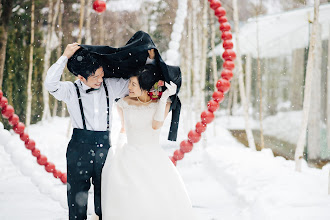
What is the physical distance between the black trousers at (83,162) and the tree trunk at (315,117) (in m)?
5.55

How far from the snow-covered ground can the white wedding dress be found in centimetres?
40

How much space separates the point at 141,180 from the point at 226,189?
10.2ft

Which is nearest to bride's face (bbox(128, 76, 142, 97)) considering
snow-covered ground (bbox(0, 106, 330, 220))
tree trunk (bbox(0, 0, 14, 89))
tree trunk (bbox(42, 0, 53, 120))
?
snow-covered ground (bbox(0, 106, 330, 220))

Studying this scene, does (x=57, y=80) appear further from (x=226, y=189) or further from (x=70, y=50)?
(x=226, y=189)

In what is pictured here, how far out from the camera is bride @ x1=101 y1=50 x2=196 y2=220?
2.83m

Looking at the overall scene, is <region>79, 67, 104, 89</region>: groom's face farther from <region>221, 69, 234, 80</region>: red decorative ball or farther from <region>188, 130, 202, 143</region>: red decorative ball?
<region>188, 130, 202, 143</region>: red decorative ball

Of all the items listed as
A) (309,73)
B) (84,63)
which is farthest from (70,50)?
(309,73)

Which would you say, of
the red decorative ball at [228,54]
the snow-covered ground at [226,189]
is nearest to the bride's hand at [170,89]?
the snow-covered ground at [226,189]

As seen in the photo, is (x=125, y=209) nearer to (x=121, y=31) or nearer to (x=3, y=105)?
(x=3, y=105)

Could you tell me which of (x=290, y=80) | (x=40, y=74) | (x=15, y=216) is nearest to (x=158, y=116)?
(x=15, y=216)

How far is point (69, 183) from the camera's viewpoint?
311 centimetres

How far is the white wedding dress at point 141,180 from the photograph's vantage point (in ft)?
9.29

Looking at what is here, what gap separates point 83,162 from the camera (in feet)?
9.97

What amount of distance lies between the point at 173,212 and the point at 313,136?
5482mm
